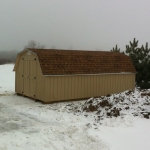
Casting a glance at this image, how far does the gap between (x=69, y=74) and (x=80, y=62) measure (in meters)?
1.30

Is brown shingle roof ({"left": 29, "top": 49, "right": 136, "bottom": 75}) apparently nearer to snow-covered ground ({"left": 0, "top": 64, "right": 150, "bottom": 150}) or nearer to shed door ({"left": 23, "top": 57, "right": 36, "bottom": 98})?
shed door ({"left": 23, "top": 57, "right": 36, "bottom": 98})

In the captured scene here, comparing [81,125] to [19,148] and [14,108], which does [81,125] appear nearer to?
[19,148]

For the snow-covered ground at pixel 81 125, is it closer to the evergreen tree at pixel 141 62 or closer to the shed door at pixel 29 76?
the shed door at pixel 29 76

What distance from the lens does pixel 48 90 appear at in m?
12.4

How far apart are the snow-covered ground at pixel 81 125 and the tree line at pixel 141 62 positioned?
255 inches

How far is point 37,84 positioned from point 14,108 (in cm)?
214

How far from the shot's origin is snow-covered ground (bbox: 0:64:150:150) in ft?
22.3

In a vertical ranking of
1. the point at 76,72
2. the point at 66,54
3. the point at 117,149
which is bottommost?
the point at 117,149

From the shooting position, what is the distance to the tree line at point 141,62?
55.9ft

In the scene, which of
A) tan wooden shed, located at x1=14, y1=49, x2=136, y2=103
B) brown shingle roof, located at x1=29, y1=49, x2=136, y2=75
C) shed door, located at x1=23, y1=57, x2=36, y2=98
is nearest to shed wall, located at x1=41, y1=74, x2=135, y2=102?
tan wooden shed, located at x1=14, y1=49, x2=136, y2=103

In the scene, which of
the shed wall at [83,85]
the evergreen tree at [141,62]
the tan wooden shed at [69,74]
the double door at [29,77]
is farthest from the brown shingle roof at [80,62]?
the evergreen tree at [141,62]

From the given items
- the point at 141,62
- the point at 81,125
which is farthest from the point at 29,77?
the point at 141,62

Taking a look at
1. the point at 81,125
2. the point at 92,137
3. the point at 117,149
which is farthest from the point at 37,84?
the point at 117,149

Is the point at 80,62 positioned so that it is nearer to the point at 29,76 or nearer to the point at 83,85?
the point at 83,85
